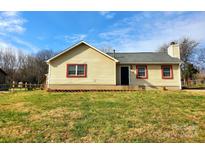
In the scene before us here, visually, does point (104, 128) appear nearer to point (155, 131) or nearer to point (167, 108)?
point (155, 131)

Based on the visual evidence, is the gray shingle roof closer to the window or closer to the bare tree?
the window

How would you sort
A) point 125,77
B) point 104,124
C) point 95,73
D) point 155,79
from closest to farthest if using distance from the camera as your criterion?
point 104,124 < point 95,73 < point 155,79 < point 125,77

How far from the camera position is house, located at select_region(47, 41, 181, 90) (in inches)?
624

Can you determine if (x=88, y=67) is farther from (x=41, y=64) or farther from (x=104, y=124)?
(x=41, y=64)

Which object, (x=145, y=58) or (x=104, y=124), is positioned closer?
(x=104, y=124)

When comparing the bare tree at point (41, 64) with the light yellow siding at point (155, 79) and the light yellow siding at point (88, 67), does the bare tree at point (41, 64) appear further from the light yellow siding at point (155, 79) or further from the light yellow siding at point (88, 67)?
the light yellow siding at point (155, 79)

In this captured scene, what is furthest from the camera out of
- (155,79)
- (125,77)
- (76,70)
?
(125,77)

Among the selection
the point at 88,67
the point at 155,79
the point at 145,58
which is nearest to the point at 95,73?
the point at 88,67

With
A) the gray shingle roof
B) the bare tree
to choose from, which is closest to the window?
the gray shingle roof

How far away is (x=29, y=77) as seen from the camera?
42656 millimetres

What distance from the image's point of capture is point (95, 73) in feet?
52.1

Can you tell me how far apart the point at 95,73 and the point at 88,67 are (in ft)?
2.57

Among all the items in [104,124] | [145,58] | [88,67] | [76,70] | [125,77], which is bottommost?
[104,124]
